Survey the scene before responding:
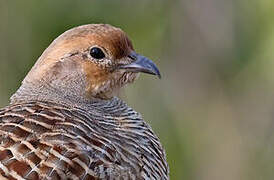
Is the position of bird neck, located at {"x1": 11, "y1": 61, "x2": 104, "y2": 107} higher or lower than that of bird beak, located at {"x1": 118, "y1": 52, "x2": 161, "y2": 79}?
lower

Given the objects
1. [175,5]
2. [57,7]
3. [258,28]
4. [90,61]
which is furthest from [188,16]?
[90,61]

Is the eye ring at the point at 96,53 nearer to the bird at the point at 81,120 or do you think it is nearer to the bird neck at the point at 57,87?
the bird at the point at 81,120

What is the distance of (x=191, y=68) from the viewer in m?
8.82

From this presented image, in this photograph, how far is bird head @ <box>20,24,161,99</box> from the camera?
5.48 m

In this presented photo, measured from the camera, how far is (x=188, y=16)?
859cm

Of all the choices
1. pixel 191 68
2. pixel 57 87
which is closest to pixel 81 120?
pixel 57 87

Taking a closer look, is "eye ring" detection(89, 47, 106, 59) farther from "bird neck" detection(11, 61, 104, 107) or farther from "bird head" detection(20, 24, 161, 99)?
"bird neck" detection(11, 61, 104, 107)

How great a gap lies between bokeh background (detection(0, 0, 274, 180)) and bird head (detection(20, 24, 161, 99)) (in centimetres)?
256

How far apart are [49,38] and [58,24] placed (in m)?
0.16

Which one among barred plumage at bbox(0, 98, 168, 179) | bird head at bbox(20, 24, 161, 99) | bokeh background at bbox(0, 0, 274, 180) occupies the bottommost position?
bokeh background at bbox(0, 0, 274, 180)

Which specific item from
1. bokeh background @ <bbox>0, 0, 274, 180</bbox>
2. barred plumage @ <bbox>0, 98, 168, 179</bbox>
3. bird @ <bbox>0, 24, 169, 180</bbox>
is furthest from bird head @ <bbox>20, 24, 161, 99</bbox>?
bokeh background @ <bbox>0, 0, 274, 180</bbox>

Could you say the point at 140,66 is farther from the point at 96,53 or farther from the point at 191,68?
the point at 191,68

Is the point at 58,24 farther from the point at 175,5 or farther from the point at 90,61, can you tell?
the point at 90,61

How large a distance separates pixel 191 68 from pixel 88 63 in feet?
11.1
